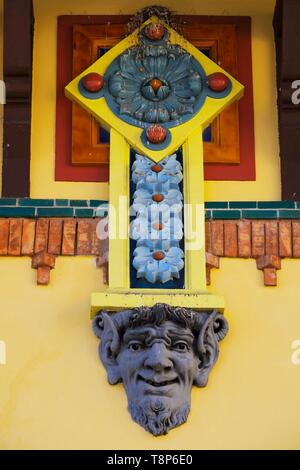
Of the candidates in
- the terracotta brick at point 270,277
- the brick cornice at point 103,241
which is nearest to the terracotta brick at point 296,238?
the brick cornice at point 103,241

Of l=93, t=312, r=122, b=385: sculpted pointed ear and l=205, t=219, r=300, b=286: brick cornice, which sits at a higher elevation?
l=205, t=219, r=300, b=286: brick cornice

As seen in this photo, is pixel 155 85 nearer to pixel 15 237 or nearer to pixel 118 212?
pixel 118 212

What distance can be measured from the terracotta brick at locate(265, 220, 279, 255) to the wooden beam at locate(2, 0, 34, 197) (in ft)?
4.28

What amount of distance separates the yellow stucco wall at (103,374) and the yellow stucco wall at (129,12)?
17.5 inches

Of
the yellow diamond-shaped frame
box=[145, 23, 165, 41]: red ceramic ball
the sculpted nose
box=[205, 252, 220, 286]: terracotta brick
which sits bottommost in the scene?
the sculpted nose

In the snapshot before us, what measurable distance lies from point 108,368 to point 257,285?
0.88 metres

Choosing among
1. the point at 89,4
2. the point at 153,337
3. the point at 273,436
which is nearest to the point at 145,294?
the point at 153,337

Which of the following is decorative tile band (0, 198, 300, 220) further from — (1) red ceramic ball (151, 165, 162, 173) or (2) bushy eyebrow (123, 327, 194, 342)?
(2) bushy eyebrow (123, 327, 194, 342)

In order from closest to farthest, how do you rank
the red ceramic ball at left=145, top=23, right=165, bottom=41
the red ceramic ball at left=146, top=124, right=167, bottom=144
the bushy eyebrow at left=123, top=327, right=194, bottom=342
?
the bushy eyebrow at left=123, top=327, right=194, bottom=342 < the red ceramic ball at left=146, top=124, right=167, bottom=144 < the red ceramic ball at left=145, top=23, right=165, bottom=41

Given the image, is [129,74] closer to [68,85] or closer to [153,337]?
[68,85]

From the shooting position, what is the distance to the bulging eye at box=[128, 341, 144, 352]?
29.7ft

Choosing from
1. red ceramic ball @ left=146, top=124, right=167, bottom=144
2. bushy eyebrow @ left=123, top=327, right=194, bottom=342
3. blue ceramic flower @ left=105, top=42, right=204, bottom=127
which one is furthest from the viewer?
blue ceramic flower @ left=105, top=42, right=204, bottom=127

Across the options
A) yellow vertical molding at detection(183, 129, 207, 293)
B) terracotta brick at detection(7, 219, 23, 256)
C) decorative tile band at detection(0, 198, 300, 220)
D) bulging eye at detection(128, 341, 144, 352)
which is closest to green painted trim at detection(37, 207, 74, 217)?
decorative tile band at detection(0, 198, 300, 220)

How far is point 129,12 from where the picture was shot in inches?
395
